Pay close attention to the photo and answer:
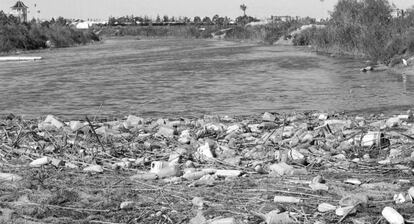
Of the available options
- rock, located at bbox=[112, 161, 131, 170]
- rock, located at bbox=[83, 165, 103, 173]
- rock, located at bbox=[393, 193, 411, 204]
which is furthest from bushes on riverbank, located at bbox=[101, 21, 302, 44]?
rock, located at bbox=[393, 193, 411, 204]

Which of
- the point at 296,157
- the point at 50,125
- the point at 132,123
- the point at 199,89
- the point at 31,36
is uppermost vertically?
the point at 296,157

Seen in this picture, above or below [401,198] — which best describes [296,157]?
below

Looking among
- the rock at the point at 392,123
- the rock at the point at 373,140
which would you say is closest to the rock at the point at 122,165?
the rock at the point at 373,140

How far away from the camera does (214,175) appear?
24.7 feet

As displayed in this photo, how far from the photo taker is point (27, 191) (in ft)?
23.2

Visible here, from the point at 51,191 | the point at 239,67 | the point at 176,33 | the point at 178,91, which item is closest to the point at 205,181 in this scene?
the point at 51,191

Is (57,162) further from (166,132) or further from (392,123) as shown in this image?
(392,123)

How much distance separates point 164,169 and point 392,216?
Answer: 3.12 meters

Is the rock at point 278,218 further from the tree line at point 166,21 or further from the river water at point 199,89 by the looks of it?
the tree line at point 166,21

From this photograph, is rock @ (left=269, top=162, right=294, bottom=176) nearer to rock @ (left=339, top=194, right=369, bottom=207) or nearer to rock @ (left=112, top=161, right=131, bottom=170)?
rock @ (left=339, top=194, right=369, bottom=207)

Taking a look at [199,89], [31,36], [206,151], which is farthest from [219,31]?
[206,151]

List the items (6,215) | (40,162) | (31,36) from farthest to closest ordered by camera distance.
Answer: (31,36), (40,162), (6,215)

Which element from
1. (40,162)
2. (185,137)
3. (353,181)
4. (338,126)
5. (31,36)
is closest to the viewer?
(353,181)

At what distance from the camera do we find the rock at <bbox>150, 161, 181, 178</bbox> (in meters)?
7.68
